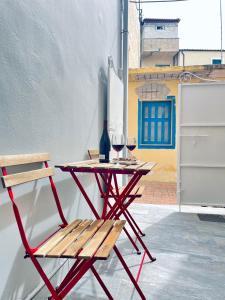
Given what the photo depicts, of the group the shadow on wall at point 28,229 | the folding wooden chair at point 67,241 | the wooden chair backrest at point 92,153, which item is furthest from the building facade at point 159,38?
the folding wooden chair at point 67,241

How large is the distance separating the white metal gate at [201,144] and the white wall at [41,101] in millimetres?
1746

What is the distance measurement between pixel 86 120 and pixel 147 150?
14.8 ft

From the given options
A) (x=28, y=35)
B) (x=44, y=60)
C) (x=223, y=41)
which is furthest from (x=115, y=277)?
(x=223, y=41)

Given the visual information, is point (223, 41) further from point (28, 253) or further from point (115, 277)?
point (28, 253)

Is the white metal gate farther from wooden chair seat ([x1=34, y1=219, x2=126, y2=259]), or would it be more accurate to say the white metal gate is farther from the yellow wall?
the yellow wall

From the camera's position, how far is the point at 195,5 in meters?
6.46

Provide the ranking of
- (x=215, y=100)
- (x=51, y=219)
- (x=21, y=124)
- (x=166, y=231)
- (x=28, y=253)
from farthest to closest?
(x=215, y=100)
(x=166, y=231)
(x=51, y=219)
(x=21, y=124)
(x=28, y=253)

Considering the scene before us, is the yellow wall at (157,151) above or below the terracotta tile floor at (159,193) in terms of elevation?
above

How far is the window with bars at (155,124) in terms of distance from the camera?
6.98 m

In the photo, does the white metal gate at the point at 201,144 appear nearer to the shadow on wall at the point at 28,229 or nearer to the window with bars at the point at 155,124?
the shadow on wall at the point at 28,229

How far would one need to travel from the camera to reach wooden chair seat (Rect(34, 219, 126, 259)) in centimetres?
117

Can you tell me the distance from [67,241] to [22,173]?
1.37 ft

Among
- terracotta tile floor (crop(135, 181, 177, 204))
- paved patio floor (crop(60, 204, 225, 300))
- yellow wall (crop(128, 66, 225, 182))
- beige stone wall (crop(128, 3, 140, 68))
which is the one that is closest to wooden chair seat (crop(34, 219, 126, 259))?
paved patio floor (crop(60, 204, 225, 300))

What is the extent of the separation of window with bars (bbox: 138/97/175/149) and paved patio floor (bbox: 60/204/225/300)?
3.73 m
